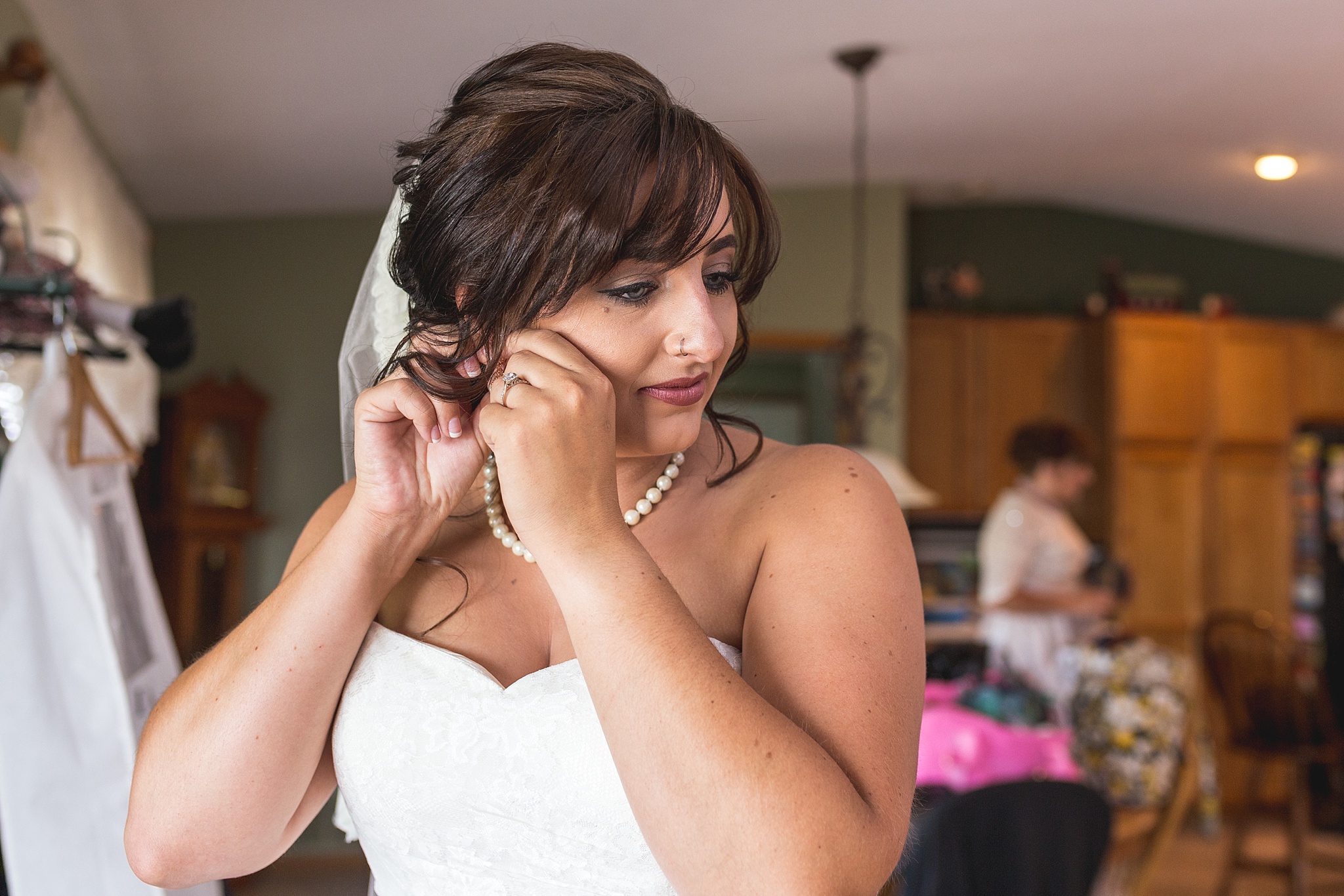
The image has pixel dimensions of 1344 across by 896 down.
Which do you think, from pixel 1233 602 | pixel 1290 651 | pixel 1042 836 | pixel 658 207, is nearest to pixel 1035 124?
pixel 1290 651

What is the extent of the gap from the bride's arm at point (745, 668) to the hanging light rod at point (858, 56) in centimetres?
297

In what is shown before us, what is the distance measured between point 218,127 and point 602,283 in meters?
3.12

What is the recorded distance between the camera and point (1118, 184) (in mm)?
5551

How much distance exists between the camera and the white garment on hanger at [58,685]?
4.18 feet

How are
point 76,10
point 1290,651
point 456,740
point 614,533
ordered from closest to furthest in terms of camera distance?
point 614,533 → point 456,740 → point 76,10 → point 1290,651

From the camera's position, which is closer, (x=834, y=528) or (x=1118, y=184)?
(x=834, y=528)

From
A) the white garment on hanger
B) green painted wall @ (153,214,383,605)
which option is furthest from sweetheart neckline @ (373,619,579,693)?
green painted wall @ (153,214,383,605)

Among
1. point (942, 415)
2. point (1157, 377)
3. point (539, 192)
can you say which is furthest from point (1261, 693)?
point (539, 192)

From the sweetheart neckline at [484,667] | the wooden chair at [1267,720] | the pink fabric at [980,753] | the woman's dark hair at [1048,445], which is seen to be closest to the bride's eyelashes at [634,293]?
the sweetheart neckline at [484,667]

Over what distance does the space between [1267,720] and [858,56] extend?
283cm

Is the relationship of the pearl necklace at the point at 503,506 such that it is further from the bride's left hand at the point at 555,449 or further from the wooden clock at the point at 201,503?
the wooden clock at the point at 201,503

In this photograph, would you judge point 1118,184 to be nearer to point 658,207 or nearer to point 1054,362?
point 1054,362

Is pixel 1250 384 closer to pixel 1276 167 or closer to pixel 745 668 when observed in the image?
pixel 1276 167

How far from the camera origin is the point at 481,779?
92 cm
